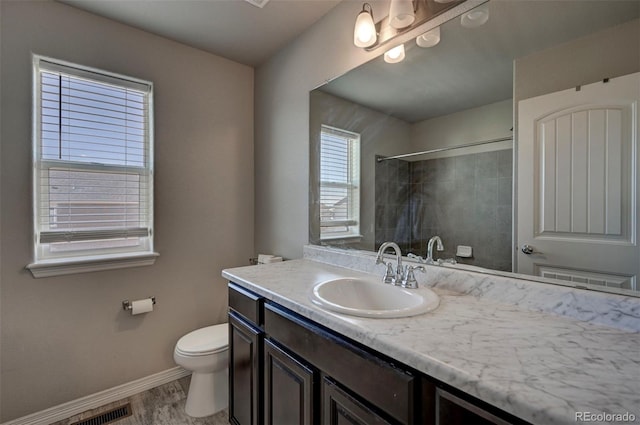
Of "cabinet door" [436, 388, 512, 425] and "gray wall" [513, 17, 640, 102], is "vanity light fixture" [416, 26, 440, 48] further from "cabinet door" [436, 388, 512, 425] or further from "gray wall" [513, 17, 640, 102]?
"cabinet door" [436, 388, 512, 425]

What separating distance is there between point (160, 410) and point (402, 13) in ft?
8.52

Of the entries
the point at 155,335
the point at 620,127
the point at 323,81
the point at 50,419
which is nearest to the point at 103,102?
the point at 323,81

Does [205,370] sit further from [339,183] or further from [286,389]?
[339,183]

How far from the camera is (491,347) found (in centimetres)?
71

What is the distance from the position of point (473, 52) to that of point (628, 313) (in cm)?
107

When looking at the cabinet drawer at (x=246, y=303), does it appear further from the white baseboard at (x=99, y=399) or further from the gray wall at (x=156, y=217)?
the white baseboard at (x=99, y=399)

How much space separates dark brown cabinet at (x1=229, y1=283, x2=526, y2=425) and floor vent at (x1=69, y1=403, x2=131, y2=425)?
0.75m

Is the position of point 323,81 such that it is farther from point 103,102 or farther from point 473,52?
point 103,102

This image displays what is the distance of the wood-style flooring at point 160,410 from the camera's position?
5.51 ft

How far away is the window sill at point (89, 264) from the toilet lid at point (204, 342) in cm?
60

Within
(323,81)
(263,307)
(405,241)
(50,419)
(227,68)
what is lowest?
(50,419)

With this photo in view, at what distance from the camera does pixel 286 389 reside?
1.12m

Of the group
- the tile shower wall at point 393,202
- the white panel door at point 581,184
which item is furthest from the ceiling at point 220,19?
the white panel door at point 581,184

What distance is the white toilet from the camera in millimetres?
1703
